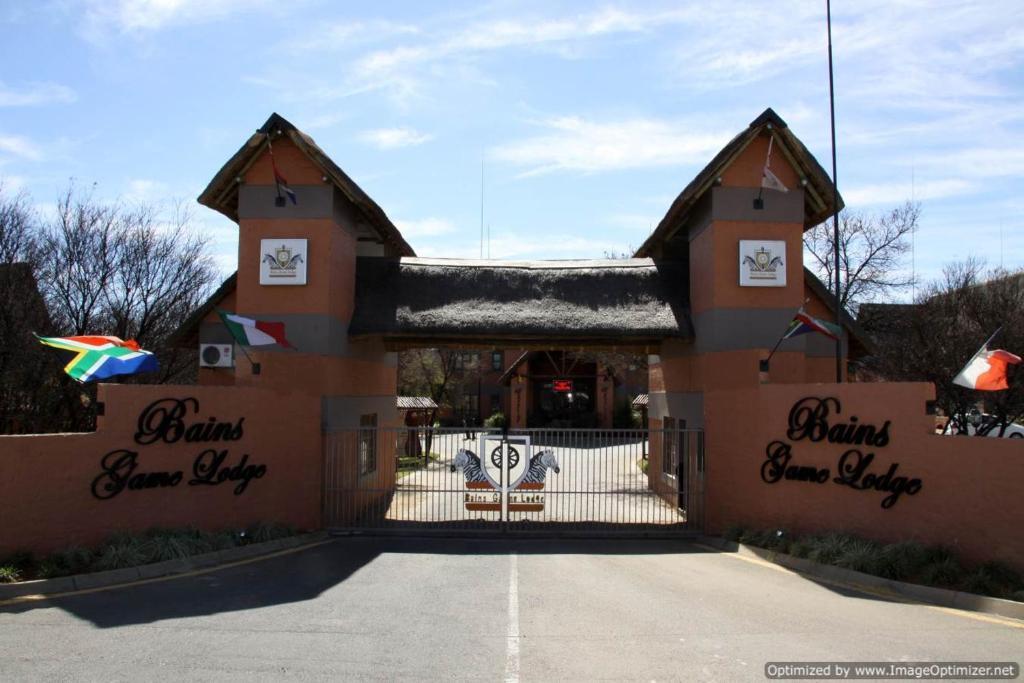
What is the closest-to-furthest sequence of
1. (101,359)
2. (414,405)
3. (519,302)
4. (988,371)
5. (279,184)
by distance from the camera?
(988,371) < (101,359) < (279,184) < (519,302) < (414,405)

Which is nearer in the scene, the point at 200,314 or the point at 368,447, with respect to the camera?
the point at 200,314

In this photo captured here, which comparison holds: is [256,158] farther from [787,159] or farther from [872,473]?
[872,473]

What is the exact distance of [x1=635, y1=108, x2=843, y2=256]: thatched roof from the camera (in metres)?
15.9

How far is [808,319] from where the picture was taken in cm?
1439

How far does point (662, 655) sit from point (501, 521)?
8.80 m

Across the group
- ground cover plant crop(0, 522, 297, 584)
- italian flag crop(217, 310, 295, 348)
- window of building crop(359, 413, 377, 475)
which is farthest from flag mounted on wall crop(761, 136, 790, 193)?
ground cover plant crop(0, 522, 297, 584)

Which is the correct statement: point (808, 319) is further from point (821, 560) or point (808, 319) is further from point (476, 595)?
point (476, 595)

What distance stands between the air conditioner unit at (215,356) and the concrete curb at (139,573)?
564cm

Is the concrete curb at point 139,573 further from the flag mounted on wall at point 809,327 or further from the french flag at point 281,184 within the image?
the flag mounted on wall at point 809,327

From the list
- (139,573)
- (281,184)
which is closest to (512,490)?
(139,573)

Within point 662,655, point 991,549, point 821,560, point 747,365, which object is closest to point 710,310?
point 747,365

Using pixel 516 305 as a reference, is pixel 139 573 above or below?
below

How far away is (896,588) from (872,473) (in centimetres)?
221

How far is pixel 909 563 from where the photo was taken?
1112 cm
